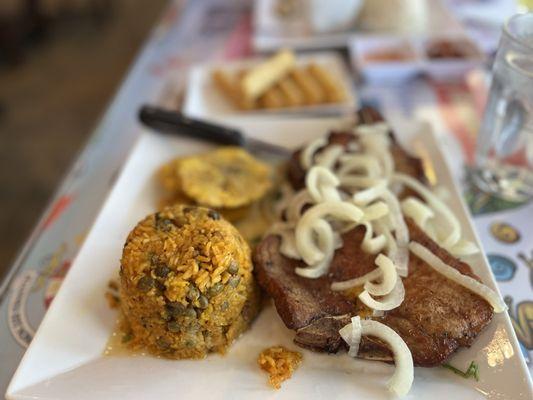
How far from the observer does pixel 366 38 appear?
2.83m

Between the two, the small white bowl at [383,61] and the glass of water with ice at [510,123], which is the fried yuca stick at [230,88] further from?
the glass of water with ice at [510,123]

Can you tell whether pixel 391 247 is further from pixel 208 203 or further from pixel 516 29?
pixel 516 29

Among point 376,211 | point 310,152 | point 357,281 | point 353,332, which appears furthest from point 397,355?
point 310,152

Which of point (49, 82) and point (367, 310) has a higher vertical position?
point (367, 310)

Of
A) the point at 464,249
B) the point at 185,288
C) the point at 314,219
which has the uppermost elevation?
the point at 185,288

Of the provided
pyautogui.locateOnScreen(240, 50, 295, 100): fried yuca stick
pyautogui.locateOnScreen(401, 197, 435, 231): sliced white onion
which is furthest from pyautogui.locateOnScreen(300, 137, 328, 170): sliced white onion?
pyautogui.locateOnScreen(240, 50, 295, 100): fried yuca stick

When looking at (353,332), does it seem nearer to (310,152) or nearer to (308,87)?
(310,152)

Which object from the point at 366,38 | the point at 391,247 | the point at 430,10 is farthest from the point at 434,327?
the point at 430,10

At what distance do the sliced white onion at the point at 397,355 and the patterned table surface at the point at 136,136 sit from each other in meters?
0.40

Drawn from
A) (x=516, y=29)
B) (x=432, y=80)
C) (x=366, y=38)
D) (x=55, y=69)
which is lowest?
(x=55, y=69)

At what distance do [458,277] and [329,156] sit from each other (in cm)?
69

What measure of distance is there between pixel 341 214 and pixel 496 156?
81 cm

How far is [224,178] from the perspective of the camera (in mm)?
2043

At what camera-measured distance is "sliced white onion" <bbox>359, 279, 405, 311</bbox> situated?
146 centimetres
